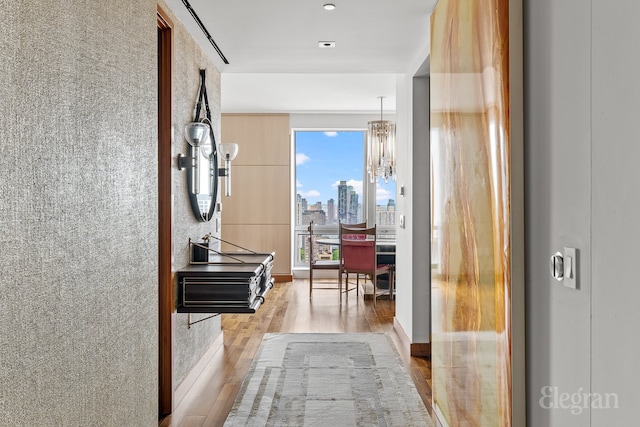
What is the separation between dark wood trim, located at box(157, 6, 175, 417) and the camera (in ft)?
9.75

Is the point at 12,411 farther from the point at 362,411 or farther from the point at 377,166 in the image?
the point at 377,166

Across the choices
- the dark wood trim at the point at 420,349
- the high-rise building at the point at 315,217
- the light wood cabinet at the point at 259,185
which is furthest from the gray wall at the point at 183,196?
the high-rise building at the point at 315,217

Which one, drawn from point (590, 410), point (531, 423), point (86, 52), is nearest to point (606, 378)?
point (590, 410)

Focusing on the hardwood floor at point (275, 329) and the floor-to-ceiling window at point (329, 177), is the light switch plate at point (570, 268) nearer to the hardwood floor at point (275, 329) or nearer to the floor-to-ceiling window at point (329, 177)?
the hardwood floor at point (275, 329)

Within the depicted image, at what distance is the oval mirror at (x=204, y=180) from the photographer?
353cm

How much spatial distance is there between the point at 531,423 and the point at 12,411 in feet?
5.13

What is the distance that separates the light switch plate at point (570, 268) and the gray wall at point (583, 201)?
24 millimetres

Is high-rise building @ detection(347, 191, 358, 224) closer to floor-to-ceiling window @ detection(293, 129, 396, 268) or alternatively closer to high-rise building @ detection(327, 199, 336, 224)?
floor-to-ceiling window @ detection(293, 129, 396, 268)

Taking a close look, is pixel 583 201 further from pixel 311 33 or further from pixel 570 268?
pixel 311 33

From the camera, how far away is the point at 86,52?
1.76 metres

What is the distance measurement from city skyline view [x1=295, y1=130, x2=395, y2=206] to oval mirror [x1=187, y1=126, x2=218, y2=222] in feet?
14.3

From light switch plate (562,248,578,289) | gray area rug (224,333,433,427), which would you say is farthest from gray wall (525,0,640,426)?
gray area rug (224,333,433,427)

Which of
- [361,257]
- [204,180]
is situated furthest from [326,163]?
[204,180]

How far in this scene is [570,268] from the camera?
146cm
